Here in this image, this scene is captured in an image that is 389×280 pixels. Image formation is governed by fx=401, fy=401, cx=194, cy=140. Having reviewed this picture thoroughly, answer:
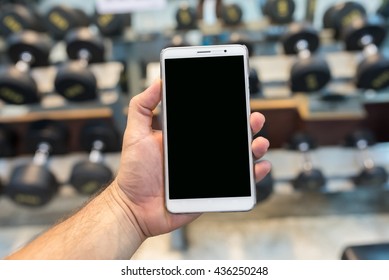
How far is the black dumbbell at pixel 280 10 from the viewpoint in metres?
1.14

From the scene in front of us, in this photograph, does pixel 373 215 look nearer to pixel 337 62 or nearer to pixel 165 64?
pixel 337 62

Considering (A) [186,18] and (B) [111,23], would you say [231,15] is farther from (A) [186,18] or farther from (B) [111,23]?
(B) [111,23]

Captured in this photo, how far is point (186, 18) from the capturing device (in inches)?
46.1

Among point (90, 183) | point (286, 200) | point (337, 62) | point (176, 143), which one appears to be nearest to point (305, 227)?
point (286, 200)

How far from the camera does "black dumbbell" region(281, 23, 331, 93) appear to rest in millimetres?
982

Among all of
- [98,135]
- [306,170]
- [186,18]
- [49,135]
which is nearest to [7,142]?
[49,135]

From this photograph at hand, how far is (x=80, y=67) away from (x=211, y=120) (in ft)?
1.88

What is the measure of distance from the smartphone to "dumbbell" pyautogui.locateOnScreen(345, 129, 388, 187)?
0.67m

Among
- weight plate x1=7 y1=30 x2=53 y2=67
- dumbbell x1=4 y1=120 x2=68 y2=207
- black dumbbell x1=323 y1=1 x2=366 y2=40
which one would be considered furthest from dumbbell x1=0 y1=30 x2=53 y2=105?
black dumbbell x1=323 y1=1 x2=366 y2=40

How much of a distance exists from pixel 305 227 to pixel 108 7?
2.60ft

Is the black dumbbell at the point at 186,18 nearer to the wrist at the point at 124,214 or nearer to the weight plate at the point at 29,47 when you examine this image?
the weight plate at the point at 29,47
